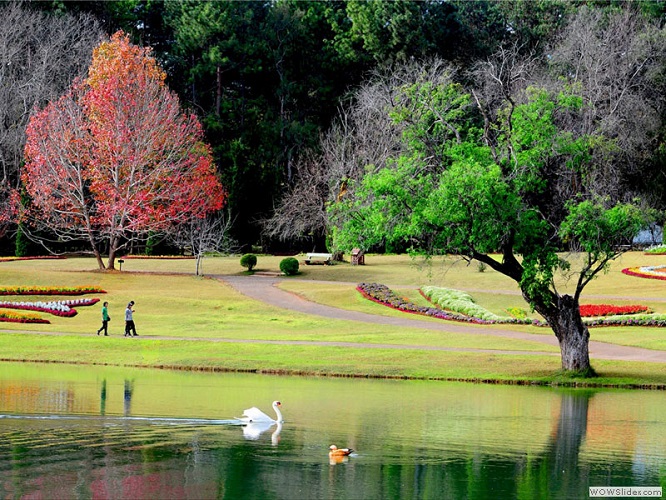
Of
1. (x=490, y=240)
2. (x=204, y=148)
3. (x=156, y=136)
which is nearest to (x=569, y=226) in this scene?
(x=490, y=240)

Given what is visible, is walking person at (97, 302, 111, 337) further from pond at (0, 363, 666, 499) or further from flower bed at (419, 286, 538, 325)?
flower bed at (419, 286, 538, 325)

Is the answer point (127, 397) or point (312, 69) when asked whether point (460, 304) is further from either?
point (312, 69)

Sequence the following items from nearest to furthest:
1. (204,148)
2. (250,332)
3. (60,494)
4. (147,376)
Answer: (60,494), (147,376), (250,332), (204,148)

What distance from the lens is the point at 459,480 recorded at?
17.4 m

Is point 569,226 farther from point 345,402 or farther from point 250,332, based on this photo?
point 250,332

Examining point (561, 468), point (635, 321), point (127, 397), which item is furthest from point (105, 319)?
point (561, 468)

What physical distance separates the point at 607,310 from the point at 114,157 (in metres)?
28.3

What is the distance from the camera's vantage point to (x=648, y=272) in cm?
5544

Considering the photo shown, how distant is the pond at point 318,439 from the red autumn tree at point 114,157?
2980 cm

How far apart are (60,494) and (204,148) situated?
167 ft

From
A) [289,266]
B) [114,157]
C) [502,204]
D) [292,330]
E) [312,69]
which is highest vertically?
[312,69]

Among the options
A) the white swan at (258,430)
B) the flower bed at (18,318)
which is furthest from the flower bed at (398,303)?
the white swan at (258,430)

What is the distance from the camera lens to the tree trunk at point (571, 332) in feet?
96.2

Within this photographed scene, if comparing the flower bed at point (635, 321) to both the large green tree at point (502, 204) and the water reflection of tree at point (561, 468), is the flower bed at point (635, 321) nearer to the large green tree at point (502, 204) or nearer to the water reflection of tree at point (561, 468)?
the large green tree at point (502, 204)
